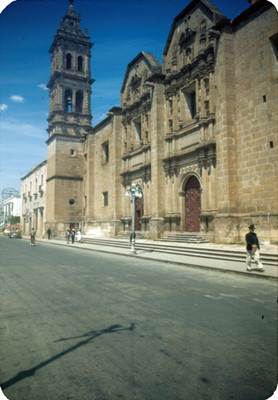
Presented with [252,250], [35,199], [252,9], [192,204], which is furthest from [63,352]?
[35,199]

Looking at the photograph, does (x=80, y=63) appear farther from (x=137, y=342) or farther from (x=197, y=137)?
(x=137, y=342)

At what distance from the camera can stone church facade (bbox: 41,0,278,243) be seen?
50.4 feet

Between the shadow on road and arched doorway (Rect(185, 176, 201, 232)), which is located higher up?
arched doorway (Rect(185, 176, 201, 232))

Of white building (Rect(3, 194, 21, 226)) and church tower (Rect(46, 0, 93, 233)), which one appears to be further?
white building (Rect(3, 194, 21, 226))

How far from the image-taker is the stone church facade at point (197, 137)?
15352 mm

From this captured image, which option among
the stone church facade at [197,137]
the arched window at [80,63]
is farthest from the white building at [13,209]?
the arched window at [80,63]

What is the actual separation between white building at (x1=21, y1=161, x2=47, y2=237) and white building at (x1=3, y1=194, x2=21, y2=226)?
1385 centimetres

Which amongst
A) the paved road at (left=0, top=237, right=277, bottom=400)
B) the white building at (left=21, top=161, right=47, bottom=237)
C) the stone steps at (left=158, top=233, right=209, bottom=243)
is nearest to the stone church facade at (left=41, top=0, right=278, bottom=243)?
the stone steps at (left=158, top=233, right=209, bottom=243)

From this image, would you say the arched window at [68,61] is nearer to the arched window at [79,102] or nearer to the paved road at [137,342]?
the arched window at [79,102]

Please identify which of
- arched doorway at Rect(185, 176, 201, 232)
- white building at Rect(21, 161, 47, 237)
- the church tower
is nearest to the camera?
arched doorway at Rect(185, 176, 201, 232)

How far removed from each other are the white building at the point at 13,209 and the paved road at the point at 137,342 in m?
75.3

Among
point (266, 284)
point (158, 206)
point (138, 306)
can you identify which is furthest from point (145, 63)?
point (138, 306)

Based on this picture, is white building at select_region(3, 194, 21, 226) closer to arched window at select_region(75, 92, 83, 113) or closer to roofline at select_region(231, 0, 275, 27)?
arched window at select_region(75, 92, 83, 113)

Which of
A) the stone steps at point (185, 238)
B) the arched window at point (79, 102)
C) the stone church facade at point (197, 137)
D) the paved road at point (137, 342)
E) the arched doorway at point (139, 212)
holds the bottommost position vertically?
the paved road at point (137, 342)
